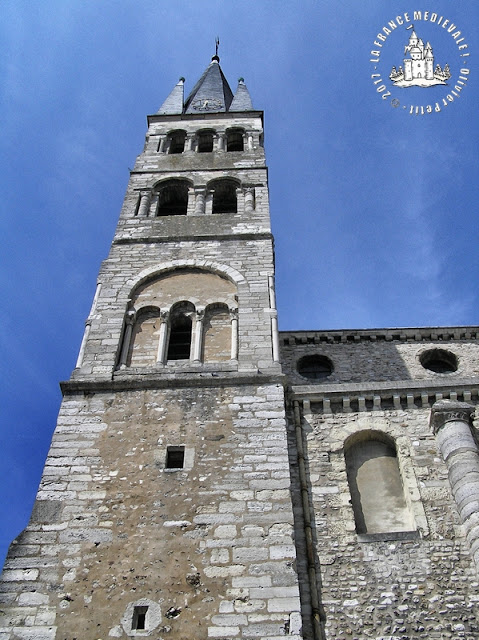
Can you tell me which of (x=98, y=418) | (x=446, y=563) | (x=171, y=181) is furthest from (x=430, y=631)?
(x=171, y=181)

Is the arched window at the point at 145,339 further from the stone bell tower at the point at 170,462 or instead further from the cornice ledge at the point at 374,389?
the cornice ledge at the point at 374,389

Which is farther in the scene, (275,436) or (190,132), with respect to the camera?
(190,132)

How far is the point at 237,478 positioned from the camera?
35.3 feet

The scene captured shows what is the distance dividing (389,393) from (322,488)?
2519mm

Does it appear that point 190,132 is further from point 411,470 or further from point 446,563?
point 446,563

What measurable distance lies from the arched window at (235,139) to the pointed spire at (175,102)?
2764 mm

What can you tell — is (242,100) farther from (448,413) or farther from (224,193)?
(448,413)

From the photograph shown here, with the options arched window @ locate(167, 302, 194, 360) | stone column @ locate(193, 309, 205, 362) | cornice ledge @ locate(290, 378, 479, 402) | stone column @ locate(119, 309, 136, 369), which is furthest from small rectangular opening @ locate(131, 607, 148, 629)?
arched window @ locate(167, 302, 194, 360)

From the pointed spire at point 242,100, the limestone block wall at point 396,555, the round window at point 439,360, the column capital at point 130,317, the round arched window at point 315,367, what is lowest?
the limestone block wall at point 396,555

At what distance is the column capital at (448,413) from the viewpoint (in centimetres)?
1180

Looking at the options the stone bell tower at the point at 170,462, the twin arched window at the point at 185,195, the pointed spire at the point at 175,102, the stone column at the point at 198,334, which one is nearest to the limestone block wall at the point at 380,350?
the stone bell tower at the point at 170,462

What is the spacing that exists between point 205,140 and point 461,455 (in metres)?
15.6

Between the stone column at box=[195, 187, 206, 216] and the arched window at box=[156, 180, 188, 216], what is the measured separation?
0.79m

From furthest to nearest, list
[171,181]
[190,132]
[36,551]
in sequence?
[190,132], [171,181], [36,551]
